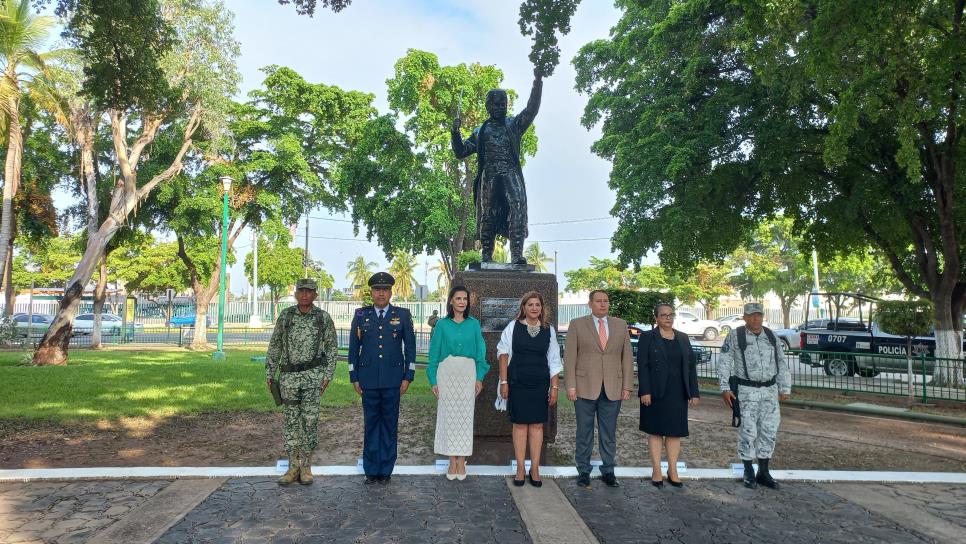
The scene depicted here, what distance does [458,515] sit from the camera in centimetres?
419

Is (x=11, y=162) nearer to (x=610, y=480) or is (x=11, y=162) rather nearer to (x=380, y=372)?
(x=380, y=372)

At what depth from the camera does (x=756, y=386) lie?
5238 millimetres

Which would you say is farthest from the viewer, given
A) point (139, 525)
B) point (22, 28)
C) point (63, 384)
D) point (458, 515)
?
point (22, 28)

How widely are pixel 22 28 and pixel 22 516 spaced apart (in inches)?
482

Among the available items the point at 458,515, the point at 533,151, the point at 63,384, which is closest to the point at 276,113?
the point at 533,151

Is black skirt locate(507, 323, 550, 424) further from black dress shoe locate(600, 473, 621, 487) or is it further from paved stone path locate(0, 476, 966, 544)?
black dress shoe locate(600, 473, 621, 487)

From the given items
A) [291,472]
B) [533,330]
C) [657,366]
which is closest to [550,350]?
[533,330]

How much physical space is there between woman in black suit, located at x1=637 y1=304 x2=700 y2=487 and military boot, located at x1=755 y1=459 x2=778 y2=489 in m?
0.76

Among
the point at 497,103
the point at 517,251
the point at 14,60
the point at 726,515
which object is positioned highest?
the point at 14,60

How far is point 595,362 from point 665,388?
0.68 m

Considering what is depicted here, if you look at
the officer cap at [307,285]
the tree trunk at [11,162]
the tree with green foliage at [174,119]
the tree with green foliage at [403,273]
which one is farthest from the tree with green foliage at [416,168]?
the tree with green foliage at [403,273]

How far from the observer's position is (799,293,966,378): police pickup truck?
12.0 metres

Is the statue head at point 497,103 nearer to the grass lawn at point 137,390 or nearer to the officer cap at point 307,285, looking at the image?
the officer cap at point 307,285

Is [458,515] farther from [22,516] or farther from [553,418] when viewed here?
[22,516]
